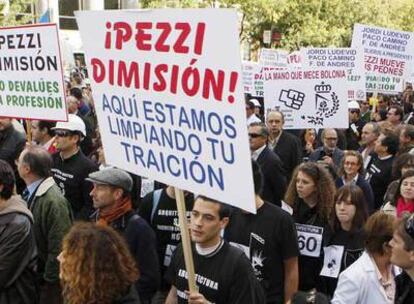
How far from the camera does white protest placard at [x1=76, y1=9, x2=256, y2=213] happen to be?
304 cm

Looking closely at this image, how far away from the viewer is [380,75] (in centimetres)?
1212

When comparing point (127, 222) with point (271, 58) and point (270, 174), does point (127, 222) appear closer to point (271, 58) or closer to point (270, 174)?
point (270, 174)

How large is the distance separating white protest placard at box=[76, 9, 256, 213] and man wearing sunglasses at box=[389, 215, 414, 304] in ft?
3.05

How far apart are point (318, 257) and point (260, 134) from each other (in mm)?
2406

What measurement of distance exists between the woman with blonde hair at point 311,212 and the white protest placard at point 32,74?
202 centimetres

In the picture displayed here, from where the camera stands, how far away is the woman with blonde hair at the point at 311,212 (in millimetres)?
5066

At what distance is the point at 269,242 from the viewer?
4426 mm

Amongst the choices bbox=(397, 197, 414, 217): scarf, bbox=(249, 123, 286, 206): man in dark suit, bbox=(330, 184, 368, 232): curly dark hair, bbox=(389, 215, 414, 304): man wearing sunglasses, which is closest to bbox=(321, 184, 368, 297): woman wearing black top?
bbox=(330, 184, 368, 232): curly dark hair

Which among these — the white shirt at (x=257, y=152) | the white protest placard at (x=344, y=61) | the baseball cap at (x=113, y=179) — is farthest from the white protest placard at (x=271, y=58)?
the baseball cap at (x=113, y=179)

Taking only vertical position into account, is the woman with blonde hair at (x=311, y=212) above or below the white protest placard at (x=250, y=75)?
above

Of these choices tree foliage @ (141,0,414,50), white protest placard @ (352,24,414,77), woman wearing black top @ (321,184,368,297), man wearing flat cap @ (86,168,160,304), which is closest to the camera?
man wearing flat cap @ (86,168,160,304)

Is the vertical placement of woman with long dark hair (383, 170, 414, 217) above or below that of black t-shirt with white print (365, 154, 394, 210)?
above

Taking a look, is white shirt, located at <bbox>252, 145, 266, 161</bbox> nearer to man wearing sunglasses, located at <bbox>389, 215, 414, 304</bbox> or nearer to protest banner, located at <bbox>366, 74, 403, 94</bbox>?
man wearing sunglasses, located at <bbox>389, 215, 414, 304</bbox>

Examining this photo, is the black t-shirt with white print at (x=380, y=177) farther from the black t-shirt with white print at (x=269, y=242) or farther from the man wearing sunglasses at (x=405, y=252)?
the man wearing sunglasses at (x=405, y=252)
